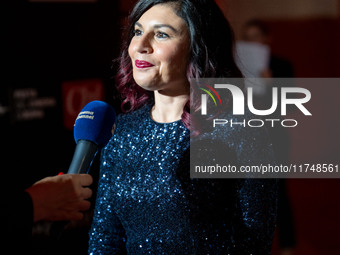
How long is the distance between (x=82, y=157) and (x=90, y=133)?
8cm

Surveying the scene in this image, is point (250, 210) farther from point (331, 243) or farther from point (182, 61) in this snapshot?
point (331, 243)

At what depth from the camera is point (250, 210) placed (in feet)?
3.80

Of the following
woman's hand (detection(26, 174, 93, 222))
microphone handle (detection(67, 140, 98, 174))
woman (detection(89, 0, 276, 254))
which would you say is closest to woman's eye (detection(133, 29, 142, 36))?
woman (detection(89, 0, 276, 254))

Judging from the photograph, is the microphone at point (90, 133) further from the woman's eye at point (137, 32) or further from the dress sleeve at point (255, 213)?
the dress sleeve at point (255, 213)

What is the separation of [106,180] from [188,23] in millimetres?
480

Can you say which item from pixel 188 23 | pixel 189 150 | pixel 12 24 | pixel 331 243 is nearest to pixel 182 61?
pixel 188 23

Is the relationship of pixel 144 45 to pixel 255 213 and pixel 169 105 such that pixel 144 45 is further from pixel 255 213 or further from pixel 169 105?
pixel 255 213

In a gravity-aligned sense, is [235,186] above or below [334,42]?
below

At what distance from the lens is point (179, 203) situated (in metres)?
1.18

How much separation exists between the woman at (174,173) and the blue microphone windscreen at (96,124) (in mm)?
119

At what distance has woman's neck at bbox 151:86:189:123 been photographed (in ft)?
4.12

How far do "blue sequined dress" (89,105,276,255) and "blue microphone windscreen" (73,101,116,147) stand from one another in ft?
0.52

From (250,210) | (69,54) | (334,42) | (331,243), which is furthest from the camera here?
(334,42)

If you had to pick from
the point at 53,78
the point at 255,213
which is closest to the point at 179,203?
the point at 255,213
